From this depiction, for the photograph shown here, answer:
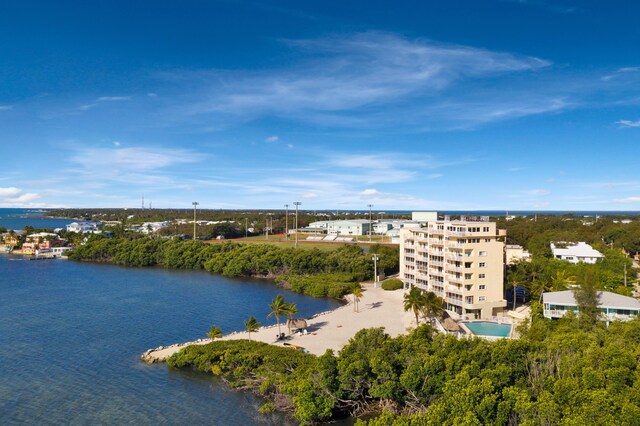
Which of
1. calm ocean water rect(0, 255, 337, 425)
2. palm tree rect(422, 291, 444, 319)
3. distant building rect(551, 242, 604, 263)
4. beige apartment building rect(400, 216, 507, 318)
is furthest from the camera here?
distant building rect(551, 242, 604, 263)

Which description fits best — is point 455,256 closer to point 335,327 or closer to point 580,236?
point 335,327

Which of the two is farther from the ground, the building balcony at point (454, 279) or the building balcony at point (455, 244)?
the building balcony at point (455, 244)

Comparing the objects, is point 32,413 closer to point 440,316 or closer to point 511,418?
point 511,418

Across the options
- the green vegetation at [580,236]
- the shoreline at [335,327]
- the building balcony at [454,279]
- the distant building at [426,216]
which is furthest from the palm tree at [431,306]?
the green vegetation at [580,236]

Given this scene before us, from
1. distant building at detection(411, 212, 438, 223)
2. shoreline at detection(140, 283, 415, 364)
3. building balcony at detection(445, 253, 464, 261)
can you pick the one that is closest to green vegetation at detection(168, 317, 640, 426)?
shoreline at detection(140, 283, 415, 364)

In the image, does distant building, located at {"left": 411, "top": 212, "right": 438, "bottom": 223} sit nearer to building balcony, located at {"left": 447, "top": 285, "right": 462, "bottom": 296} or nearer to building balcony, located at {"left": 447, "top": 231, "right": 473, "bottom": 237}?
building balcony, located at {"left": 447, "top": 231, "right": 473, "bottom": 237}

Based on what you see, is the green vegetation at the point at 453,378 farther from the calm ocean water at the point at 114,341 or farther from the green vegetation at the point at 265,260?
the green vegetation at the point at 265,260
